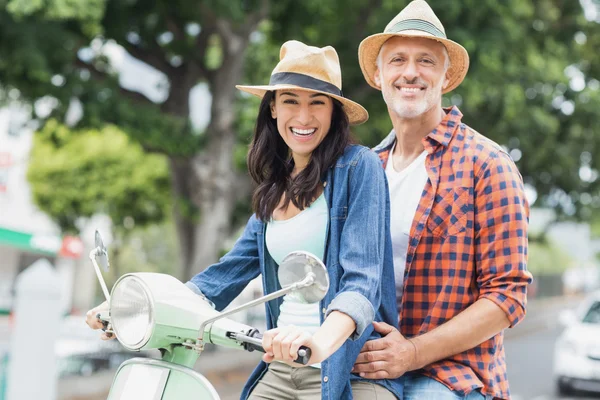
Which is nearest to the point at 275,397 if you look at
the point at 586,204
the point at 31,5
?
the point at 31,5

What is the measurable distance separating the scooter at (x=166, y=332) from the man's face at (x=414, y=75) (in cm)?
99

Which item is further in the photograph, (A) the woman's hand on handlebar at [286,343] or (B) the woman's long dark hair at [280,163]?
(B) the woman's long dark hair at [280,163]

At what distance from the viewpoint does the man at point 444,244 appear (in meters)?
2.34

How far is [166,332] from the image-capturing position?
1.98 meters

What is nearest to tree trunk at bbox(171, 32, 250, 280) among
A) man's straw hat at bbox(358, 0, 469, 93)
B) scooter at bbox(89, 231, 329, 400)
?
man's straw hat at bbox(358, 0, 469, 93)

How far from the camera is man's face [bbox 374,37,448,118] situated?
2646mm

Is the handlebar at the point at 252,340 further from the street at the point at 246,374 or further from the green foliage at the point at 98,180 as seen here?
the green foliage at the point at 98,180

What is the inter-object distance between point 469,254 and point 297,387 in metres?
0.63

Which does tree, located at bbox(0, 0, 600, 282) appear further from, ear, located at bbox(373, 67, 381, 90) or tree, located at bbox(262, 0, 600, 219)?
ear, located at bbox(373, 67, 381, 90)

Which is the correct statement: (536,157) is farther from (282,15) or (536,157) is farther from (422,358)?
(422,358)

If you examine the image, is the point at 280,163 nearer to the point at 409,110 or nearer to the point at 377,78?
the point at 409,110

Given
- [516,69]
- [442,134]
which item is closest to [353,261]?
[442,134]

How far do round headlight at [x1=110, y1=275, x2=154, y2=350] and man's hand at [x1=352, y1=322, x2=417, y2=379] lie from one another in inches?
24.2

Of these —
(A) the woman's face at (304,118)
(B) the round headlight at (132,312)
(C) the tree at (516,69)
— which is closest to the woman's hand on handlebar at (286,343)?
(B) the round headlight at (132,312)
